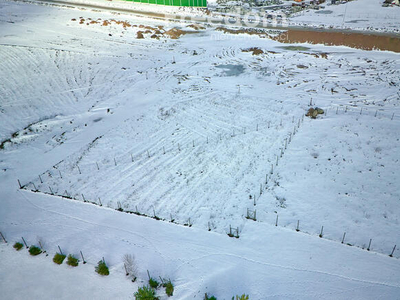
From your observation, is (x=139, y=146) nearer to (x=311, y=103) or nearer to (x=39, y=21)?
(x=311, y=103)

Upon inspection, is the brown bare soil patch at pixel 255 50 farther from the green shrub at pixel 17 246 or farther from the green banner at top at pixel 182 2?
the green banner at top at pixel 182 2

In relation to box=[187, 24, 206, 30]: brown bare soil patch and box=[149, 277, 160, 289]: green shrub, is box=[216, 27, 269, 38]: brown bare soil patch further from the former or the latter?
box=[149, 277, 160, 289]: green shrub

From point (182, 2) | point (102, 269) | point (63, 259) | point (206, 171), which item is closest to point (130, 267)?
point (102, 269)

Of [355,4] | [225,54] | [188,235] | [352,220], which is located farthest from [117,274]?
[355,4]

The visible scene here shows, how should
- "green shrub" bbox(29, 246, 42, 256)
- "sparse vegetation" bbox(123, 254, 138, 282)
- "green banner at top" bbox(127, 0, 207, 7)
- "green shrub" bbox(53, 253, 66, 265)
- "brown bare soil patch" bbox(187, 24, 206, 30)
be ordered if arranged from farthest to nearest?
"green banner at top" bbox(127, 0, 207, 7)
"brown bare soil patch" bbox(187, 24, 206, 30)
"green shrub" bbox(29, 246, 42, 256)
"green shrub" bbox(53, 253, 66, 265)
"sparse vegetation" bbox(123, 254, 138, 282)

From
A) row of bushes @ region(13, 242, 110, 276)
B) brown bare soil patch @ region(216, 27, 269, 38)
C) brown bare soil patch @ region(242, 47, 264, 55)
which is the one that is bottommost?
row of bushes @ region(13, 242, 110, 276)

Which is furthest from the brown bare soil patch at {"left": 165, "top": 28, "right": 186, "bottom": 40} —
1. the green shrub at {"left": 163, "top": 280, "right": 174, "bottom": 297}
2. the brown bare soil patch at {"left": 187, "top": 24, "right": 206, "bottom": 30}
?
the green shrub at {"left": 163, "top": 280, "right": 174, "bottom": 297}

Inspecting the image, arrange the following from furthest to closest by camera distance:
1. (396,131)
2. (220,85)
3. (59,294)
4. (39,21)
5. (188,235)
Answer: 1. (39,21)
2. (220,85)
3. (396,131)
4. (188,235)
5. (59,294)

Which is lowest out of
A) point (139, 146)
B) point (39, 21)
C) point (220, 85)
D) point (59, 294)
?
point (59, 294)

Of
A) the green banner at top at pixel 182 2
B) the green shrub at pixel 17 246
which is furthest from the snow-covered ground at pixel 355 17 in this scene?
the green shrub at pixel 17 246
